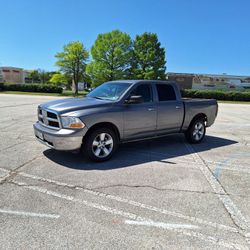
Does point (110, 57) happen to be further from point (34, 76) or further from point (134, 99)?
point (34, 76)

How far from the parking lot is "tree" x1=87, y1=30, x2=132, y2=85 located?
36.9 metres

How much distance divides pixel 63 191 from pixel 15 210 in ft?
2.55

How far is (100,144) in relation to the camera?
16.7 feet

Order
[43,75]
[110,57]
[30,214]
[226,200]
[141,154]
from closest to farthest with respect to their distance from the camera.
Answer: [30,214], [226,200], [141,154], [110,57], [43,75]

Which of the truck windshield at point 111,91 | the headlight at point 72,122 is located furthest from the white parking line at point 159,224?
the truck windshield at point 111,91

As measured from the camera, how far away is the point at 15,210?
124 inches

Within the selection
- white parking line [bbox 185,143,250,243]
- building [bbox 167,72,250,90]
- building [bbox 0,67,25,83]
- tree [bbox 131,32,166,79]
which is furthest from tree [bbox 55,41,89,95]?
building [bbox 0,67,25,83]

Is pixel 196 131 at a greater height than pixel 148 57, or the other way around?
pixel 148 57

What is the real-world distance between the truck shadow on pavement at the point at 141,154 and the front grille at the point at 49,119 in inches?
31.1

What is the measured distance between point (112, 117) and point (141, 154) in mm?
1362

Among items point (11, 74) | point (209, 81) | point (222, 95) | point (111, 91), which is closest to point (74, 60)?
point (222, 95)

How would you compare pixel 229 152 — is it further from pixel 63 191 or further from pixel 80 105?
pixel 63 191

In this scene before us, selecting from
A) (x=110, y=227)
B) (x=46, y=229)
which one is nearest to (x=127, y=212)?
(x=110, y=227)

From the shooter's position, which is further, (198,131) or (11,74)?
(11,74)
